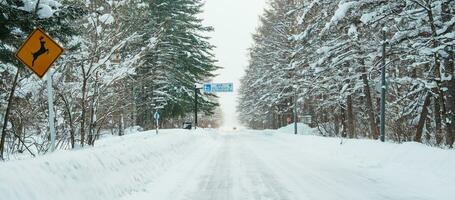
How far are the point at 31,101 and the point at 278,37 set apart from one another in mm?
A: 30738

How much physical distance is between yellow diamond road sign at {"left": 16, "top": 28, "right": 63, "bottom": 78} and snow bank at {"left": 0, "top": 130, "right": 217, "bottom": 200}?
1.72 meters

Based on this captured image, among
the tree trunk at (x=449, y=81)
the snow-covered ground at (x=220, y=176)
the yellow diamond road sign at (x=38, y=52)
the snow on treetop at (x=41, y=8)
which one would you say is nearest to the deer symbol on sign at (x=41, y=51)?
the yellow diamond road sign at (x=38, y=52)

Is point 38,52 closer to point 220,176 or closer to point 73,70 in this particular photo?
point 220,176

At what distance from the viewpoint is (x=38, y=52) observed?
25.7 feet

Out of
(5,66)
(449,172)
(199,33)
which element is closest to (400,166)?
(449,172)

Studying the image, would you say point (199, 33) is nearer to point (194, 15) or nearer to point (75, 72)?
point (194, 15)

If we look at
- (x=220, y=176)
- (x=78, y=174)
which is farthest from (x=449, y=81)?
(x=78, y=174)

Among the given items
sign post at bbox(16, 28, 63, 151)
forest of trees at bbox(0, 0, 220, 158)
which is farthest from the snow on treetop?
sign post at bbox(16, 28, 63, 151)

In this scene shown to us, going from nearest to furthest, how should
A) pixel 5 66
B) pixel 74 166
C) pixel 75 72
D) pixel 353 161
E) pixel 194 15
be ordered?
pixel 74 166 < pixel 5 66 < pixel 353 161 < pixel 75 72 < pixel 194 15

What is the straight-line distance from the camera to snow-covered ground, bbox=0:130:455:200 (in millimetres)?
5801

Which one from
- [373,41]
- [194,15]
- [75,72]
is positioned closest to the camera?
[75,72]

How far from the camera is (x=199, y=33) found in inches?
1551

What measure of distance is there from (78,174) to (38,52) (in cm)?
263

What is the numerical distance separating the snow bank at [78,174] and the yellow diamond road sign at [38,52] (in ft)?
5.63
